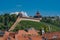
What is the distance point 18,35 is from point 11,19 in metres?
45.1

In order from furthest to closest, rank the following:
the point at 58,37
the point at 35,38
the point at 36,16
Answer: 1. the point at 36,16
2. the point at 35,38
3. the point at 58,37

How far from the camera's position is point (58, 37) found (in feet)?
186

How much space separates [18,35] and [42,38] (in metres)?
5.78

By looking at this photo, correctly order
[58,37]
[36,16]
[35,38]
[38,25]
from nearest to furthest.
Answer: [58,37] < [35,38] < [38,25] < [36,16]

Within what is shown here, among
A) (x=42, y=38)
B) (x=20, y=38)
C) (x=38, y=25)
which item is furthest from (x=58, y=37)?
(x=38, y=25)

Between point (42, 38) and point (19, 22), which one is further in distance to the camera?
point (19, 22)

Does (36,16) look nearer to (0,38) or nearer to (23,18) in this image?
(23,18)

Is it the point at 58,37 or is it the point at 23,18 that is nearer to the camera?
the point at 58,37

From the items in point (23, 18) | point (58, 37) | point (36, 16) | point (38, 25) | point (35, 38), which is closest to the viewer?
point (58, 37)

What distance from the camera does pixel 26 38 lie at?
6147 cm

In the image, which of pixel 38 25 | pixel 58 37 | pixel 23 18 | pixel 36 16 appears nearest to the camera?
pixel 58 37

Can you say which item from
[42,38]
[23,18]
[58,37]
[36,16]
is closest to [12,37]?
[42,38]

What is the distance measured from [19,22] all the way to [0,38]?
39955 millimetres

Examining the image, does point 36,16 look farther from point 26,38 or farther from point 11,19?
point 26,38
